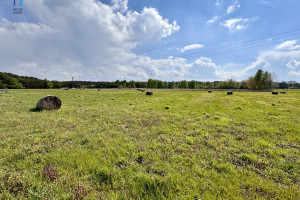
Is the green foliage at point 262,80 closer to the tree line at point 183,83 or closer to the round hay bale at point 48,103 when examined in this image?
the tree line at point 183,83

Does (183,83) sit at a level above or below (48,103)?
above

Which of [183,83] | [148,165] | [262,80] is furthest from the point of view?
[183,83]

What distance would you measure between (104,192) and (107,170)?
78 cm

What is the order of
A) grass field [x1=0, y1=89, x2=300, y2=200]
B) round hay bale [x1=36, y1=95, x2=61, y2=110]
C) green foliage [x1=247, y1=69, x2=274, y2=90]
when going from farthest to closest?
green foliage [x1=247, y1=69, x2=274, y2=90], round hay bale [x1=36, y1=95, x2=61, y2=110], grass field [x1=0, y1=89, x2=300, y2=200]

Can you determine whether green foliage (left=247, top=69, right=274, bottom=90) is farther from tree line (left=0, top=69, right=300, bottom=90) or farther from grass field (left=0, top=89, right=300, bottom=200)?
grass field (left=0, top=89, right=300, bottom=200)

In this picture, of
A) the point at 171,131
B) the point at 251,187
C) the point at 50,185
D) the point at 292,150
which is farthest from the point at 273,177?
the point at 50,185

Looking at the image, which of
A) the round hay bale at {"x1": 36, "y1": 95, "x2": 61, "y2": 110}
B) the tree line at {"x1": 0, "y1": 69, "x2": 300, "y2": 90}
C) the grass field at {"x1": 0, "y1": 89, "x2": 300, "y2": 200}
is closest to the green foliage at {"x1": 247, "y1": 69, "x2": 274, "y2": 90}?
the tree line at {"x1": 0, "y1": 69, "x2": 300, "y2": 90}

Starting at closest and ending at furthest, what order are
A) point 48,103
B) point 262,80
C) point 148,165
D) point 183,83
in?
point 148,165 → point 48,103 → point 262,80 → point 183,83

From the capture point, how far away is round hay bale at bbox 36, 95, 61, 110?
523 inches

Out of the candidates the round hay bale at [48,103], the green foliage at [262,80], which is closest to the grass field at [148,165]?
the round hay bale at [48,103]

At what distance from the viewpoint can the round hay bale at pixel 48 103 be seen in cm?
1327

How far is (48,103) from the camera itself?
44.7ft

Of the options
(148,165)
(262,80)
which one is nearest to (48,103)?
(148,165)

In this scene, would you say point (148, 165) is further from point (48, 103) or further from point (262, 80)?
point (262, 80)
